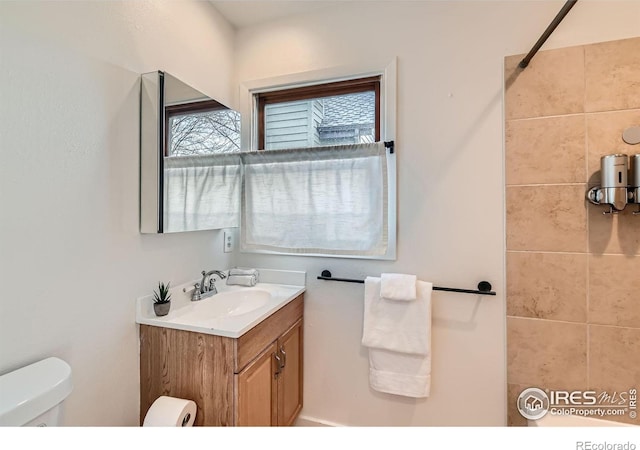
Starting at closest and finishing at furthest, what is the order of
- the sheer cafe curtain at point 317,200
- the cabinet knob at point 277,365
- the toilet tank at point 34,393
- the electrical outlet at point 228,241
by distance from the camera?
the toilet tank at point 34,393 < the cabinet knob at point 277,365 < the sheer cafe curtain at point 317,200 < the electrical outlet at point 228,241

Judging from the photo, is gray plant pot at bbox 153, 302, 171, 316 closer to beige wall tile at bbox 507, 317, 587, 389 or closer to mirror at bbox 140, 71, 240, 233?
A: mirror at bbox 140, 71, 240, 233

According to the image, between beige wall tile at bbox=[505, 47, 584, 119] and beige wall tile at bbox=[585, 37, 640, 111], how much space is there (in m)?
0.03

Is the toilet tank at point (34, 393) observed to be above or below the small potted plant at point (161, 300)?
below

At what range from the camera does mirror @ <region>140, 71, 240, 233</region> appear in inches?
50.0

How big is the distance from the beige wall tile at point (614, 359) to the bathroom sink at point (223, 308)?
4.83 ft

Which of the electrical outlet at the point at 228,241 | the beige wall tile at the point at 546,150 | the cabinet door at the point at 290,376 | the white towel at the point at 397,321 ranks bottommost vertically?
the cabinet door at the point at 290,376

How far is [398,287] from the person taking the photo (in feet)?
4.86

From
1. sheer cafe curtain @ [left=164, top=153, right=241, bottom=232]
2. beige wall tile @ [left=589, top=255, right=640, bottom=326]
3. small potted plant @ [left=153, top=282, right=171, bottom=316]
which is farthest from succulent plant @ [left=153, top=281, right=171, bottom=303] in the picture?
beige wall tile @ [left=589, top=255, right=640, bottom=326]

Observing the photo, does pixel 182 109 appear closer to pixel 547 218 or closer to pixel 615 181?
pixel 547 218

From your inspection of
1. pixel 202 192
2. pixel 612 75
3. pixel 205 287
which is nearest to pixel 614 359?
pixel 612 75

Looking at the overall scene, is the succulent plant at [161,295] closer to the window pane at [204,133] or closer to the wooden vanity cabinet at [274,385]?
the wooden vanity cabinet at [274,385]

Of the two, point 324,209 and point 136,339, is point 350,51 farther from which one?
point 136,339

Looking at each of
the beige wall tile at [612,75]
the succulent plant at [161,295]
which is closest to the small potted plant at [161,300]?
the succulent plant at [161,295]

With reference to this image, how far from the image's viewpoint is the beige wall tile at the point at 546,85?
1337 mm
